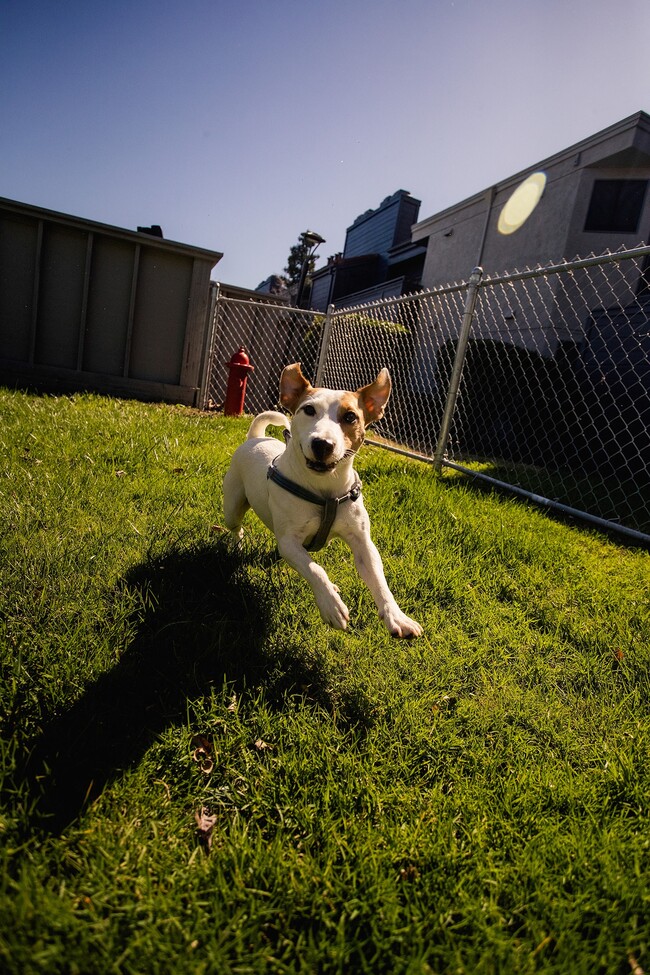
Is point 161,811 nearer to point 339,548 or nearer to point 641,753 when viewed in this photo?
point 641,753

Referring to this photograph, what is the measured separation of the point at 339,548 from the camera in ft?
9.53

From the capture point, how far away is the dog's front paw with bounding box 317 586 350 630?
181cm

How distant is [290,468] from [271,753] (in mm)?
1154

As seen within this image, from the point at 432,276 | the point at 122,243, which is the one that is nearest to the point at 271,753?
the point at 122,243

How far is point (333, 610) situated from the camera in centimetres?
182

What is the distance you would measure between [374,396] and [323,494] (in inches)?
25.3

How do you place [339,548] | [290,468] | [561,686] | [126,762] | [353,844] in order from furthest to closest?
[339,548] → [290,468] → [561,686] → [126,762] → [353,844]

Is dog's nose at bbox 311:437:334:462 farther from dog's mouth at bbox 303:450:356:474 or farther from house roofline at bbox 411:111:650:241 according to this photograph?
house roofline at bbox 411:111:650:241

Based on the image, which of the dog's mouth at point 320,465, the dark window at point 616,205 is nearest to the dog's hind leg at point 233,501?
the dog's mouth at point 320,465

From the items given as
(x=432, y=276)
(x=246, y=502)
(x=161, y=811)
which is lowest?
(x=161, y=811)

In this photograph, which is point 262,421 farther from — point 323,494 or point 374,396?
point 323,494

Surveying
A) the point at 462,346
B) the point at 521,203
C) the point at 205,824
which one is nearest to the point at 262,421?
the point at 205,824

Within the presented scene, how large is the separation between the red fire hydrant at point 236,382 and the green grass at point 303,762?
4547 millimetres

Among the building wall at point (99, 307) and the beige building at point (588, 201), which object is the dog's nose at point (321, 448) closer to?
the building wall at point (99, 307)
